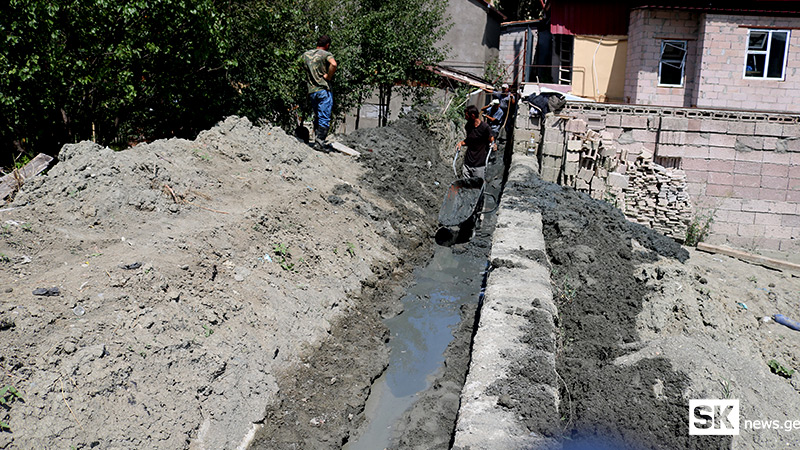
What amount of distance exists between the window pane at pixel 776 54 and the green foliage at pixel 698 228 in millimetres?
6841

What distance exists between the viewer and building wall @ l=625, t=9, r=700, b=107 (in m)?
17.3

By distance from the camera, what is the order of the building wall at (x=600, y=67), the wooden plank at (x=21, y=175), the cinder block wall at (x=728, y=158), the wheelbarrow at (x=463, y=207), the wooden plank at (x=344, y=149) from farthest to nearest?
the building wall at (x=600, y=67) → the cinder block wall at (x=728, y=158) → the wooden plank at (x=344, y=149) → the wheelbarrow at (x=463, y=207) → the wooden plank at (x=21, y=175)

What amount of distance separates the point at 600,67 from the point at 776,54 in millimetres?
5226

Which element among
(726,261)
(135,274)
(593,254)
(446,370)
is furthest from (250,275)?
(726,261)

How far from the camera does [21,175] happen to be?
21.7 feet

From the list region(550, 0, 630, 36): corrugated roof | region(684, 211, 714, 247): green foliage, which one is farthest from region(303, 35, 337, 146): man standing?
region(550, 0, 630, 36): corrugated roof

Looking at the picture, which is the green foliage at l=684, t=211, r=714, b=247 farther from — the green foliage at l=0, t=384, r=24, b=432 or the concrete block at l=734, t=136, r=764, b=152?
the green foliage at l=0, t=384, r=24, b=432

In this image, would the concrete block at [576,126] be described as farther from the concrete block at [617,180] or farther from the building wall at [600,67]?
the building wall at [600,67]

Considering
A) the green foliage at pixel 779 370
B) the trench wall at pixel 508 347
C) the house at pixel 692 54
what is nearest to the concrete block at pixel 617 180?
the trench wall at pixel 508 347

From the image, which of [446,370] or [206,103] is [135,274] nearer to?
[446,370]

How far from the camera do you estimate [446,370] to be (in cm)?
567

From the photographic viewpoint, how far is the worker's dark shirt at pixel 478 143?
967cm

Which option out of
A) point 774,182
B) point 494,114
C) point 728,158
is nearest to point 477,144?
point 728,158

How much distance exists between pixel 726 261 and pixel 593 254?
517cm
